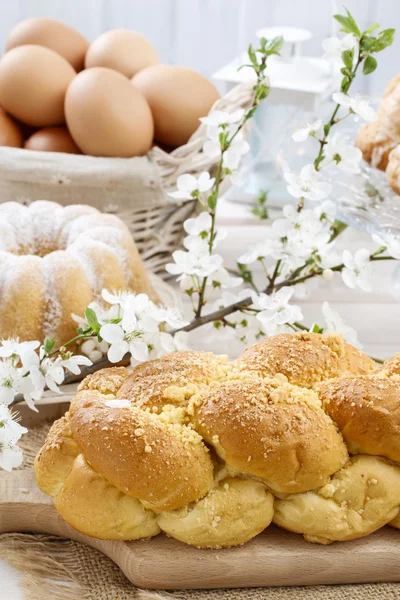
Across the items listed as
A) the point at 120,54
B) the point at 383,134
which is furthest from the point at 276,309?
the point at 120,54

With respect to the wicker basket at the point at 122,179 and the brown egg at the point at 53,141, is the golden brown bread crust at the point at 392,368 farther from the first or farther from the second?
the brown egg at the point at 53,141

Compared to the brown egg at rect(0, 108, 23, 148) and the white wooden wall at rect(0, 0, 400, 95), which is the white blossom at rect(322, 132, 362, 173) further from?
the white wooden wall at rect(0, 0, 400, 95)

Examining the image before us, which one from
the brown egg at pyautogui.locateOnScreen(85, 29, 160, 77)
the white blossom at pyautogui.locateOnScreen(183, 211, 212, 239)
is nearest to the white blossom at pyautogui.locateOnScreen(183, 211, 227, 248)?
the white blossom at pyautogui.locateOnScreen(183, 211, 212, 239)

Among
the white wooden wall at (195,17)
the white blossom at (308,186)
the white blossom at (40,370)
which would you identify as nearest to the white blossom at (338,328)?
the white blossom at (308,186)

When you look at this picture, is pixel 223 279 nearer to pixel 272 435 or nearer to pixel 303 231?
pixel 303 231

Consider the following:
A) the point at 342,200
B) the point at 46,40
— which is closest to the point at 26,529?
A: the point at 342,200

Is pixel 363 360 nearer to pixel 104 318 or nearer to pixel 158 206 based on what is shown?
pixel 104 318
